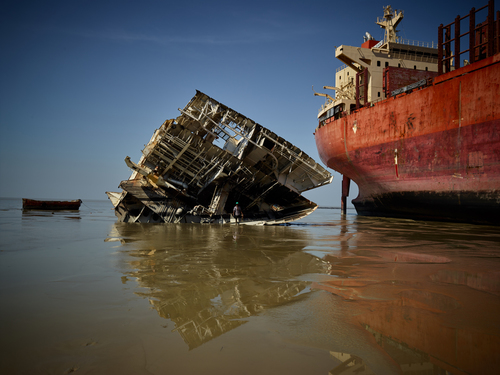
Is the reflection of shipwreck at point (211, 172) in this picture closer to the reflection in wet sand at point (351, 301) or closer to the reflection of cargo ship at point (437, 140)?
the reflection of cargo ship at point (437, 140)

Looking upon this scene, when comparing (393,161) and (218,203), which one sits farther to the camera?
(393,161)

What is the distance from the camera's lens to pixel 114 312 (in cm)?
313

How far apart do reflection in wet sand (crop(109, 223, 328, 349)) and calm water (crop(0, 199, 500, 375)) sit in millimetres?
20

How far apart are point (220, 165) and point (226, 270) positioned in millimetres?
11060

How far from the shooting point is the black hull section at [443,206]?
531 inches

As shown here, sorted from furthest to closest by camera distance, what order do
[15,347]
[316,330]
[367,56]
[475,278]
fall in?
[367,56], [475,278], [316,330], [15,347]

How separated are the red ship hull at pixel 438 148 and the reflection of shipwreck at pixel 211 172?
4.87 meters

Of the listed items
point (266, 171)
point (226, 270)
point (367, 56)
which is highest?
point (367, 56)

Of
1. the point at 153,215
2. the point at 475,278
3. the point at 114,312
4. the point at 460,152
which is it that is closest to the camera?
the point at 114,312

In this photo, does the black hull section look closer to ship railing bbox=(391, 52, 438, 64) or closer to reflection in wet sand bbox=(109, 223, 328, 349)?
reflection in wet sand bbox=(109, 223, 328, 349)

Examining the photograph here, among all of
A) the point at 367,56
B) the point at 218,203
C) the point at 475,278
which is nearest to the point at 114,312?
the point at 475,278

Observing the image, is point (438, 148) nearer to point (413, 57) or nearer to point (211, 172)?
point (211, 172)

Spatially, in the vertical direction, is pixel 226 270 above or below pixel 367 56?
below

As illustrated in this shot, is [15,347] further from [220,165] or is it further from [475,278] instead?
[220,165]
